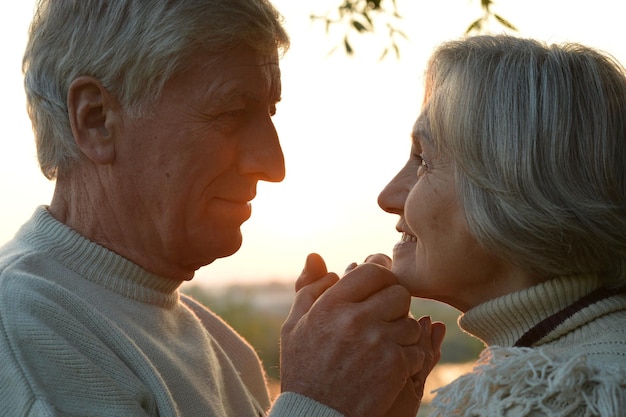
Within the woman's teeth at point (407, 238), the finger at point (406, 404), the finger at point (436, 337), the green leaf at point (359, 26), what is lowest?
the finger at point (406, 404)

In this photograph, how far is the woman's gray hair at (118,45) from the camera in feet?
8.74

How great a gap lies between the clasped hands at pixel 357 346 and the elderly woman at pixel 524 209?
123 millimetres

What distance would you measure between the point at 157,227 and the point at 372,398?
784mm

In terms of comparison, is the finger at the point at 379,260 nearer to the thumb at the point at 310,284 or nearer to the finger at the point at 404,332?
the thumb at the point at 310,284

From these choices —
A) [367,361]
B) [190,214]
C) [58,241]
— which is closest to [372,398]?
[367,361]

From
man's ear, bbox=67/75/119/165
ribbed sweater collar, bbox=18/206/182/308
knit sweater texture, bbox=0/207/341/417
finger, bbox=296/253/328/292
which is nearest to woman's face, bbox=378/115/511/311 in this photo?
finger, bbox=296/253/328/292

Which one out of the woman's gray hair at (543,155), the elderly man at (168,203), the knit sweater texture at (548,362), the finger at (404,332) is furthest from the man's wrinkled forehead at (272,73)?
the knit sweater texture at (548,362)

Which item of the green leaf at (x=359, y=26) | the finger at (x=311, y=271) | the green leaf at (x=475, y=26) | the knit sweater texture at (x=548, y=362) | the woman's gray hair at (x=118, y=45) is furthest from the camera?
the green leaf at (x=359, y=26)

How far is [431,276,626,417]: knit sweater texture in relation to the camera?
7.20 feet

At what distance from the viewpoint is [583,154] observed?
244cm

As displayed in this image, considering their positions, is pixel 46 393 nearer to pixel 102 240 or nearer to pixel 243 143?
pixel 102 240

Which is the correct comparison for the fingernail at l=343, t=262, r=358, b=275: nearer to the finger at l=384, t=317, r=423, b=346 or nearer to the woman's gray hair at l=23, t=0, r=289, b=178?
the finger at l=384, t=317, r=423, b=346

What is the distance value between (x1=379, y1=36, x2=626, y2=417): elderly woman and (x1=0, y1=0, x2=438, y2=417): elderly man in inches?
10.0

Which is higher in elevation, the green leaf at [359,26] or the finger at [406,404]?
the green leaf at [359,26]
